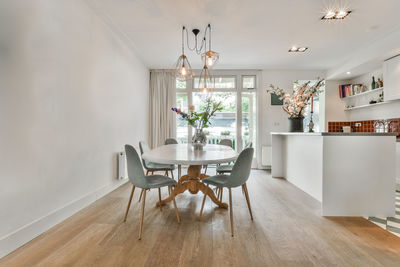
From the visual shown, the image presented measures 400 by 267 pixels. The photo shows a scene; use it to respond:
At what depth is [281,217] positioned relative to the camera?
217 centimetres

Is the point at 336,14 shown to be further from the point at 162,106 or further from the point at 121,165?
the point at 121,165

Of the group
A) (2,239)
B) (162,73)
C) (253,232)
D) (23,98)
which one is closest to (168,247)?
(253,232)

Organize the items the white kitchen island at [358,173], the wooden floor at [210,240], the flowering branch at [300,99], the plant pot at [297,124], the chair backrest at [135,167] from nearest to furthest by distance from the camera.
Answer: the wooden floor at [210,240], the chair backrest at [135,167], the white kitchen island at [358,173], the flowering branch at [300,99], the plant pot at [297,124]

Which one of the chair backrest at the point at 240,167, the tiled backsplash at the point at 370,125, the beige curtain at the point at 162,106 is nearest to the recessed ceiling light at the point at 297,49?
the tiled backsplash at the point at 370,125

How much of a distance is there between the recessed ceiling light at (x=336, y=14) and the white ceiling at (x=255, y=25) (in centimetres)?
8

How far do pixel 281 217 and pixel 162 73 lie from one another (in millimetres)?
4304

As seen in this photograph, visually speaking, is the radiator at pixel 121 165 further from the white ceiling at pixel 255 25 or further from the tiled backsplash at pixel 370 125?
the tiled backsplash at pixel 370 125

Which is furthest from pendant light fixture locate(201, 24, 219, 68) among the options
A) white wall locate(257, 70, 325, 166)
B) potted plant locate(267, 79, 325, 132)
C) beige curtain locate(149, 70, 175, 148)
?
white wall locate(257, 70, 325, 166)

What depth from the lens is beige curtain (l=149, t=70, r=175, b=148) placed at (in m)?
5.02

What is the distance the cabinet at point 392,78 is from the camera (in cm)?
331

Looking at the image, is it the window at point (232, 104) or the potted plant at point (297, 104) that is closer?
the potted plant at point (297, 104)

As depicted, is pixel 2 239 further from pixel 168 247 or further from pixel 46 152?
Answer: pixel 168 247

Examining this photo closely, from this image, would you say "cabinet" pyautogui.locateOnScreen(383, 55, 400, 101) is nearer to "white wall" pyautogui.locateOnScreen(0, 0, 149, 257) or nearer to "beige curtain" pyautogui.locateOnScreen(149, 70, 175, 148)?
"beige curtain" pyautogui.locateOnScreen(149, 70, 175, 148)

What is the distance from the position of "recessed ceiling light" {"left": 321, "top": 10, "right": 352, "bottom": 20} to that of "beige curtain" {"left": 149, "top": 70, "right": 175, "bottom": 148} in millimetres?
3433
